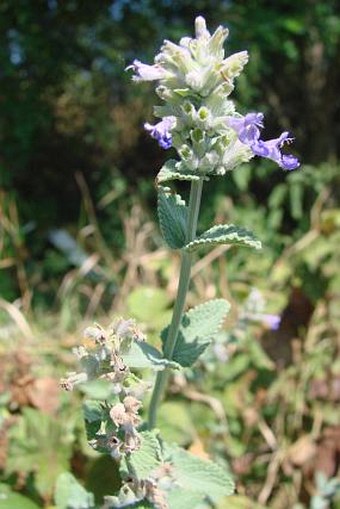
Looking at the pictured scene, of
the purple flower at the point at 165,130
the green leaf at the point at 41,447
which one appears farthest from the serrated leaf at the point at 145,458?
the green leaf at the point at 41,447

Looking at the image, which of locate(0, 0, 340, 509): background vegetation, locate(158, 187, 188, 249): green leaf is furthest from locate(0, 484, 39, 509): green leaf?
locate(158, 187, 188, 249): green leaf

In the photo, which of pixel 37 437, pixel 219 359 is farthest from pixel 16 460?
pixel 219 359

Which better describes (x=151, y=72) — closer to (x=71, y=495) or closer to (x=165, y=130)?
(x=165, y=130)

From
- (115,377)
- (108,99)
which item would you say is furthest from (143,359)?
(108,99)

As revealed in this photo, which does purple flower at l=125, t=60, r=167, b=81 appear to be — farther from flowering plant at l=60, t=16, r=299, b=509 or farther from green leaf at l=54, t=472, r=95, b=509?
green leaf at l=54, t=472, r=95, b=509

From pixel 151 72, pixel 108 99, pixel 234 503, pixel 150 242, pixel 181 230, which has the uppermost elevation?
pixel 108 99

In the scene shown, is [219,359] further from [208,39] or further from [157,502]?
[208,39]

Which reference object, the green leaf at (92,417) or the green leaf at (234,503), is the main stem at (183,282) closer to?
the green leaf at (92,417)
